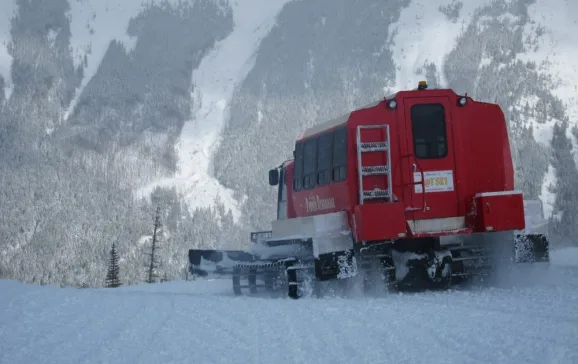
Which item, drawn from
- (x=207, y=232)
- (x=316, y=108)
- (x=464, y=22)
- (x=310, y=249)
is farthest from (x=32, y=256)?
(x=310, y=249)

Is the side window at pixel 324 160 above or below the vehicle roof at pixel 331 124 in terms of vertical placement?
below

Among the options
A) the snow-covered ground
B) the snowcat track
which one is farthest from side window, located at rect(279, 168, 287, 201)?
the snow-covered ground

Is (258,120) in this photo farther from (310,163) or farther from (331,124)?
(331,124)

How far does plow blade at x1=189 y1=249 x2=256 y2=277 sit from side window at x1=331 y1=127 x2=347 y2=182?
310cm

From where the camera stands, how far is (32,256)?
155 meters

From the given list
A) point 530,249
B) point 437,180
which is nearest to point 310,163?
point 437,180

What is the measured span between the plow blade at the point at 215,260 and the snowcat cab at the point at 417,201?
220cm

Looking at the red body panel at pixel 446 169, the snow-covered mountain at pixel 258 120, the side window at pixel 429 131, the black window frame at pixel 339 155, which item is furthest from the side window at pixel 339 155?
the snow-covered mountain at pixel 258 120

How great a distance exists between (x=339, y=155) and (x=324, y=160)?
69 centimetres

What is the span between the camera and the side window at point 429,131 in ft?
34.0

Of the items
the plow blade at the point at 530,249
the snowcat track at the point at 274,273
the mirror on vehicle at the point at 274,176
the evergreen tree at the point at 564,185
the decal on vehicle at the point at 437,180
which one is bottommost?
the snowcat track at the point at 274,273

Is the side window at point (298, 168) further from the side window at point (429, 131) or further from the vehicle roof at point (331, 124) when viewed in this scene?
the side window at point (429, 131)

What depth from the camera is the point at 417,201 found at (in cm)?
1014

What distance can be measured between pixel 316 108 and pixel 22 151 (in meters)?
98.1
